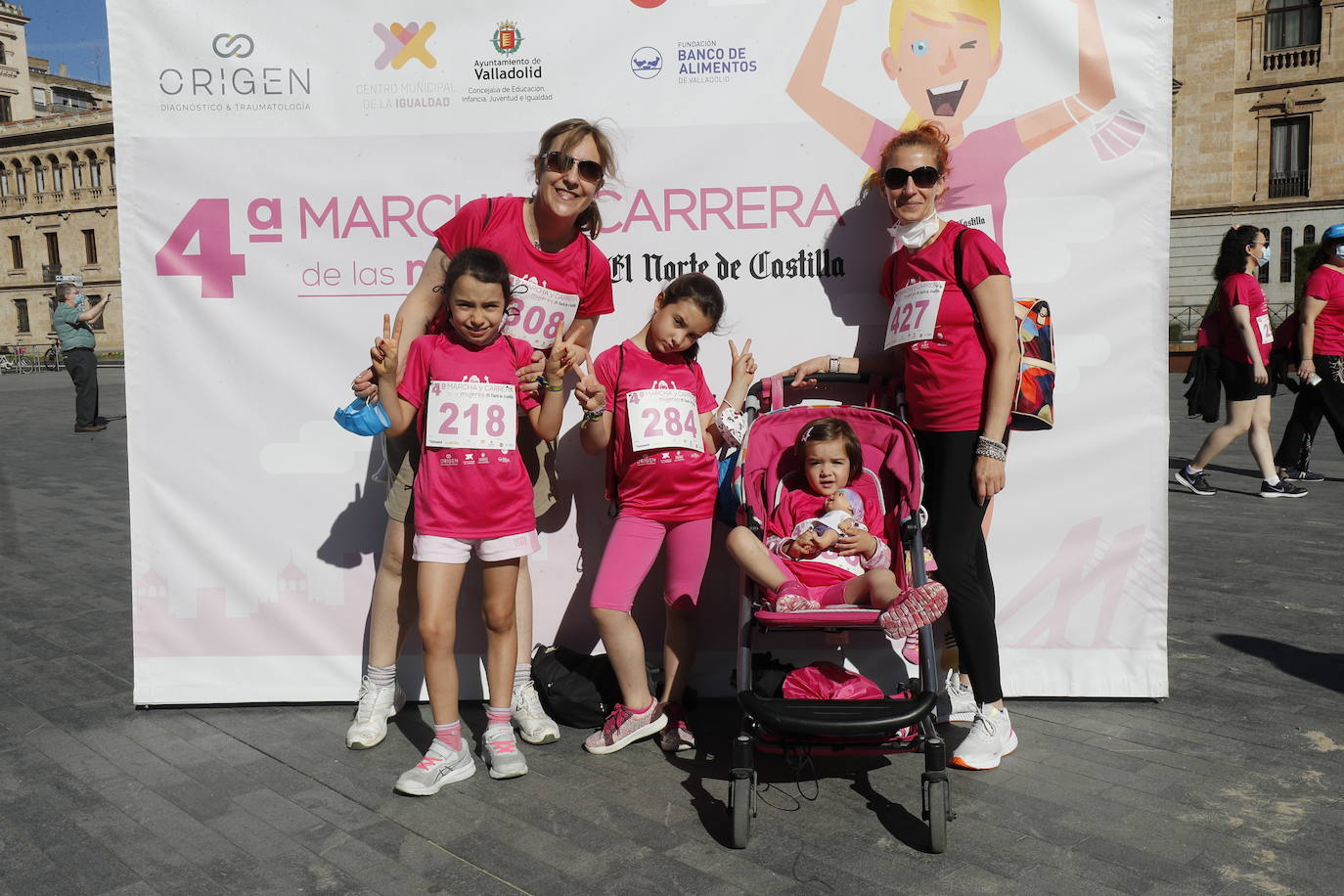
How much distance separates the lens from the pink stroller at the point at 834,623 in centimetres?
315

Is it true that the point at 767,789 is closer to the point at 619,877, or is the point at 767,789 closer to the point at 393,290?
the point at 619,877

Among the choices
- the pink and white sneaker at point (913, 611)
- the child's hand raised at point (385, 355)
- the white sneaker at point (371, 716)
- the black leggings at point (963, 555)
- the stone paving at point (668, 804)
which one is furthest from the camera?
the white sneaker at point (371, 716)

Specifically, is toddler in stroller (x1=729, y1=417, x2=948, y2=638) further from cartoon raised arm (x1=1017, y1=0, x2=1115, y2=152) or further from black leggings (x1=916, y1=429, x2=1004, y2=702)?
cartoon raised arm (x1=1017, y1=0, x2=1115, y2=152)

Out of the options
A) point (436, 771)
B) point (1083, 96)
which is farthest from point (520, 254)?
point (1083, 96)

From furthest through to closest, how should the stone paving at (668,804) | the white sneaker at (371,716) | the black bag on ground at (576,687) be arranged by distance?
1. the black bag on ground at (576,687)
2. the white sneaker at (371,716)
3. the stone paving at (668,804)

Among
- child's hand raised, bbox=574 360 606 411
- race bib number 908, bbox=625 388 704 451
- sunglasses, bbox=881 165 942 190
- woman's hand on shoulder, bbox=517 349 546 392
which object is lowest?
race bib number 908, bbox=625 388 704 451

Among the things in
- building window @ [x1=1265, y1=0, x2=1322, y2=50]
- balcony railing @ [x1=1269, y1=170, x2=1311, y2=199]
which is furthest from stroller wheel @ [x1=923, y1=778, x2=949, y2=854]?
building window @ [x1=1265, y1=0, x2=1322, y2=50]

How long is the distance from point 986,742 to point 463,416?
2.09 meters

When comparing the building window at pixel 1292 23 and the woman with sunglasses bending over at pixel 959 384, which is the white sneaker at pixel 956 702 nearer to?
the woman with sunglasses bending over at pixel 959 384

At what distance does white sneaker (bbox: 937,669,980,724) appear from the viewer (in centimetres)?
431

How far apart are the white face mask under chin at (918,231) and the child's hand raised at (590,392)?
121cm

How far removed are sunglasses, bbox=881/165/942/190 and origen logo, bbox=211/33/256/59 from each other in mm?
2548

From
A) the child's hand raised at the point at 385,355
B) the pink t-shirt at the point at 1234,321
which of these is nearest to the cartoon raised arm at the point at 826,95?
the child's hand raised at the point at 385,355

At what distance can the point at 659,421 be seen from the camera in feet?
13.1
